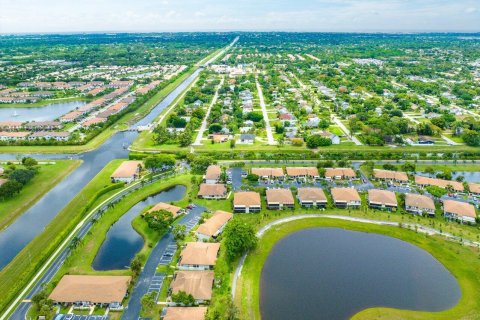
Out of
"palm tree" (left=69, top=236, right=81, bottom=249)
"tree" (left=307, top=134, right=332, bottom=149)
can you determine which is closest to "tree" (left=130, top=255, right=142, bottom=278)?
"palm tree" (left=69, top=236, right=81, bottom=249)

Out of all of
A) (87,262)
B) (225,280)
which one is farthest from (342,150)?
(87,262)

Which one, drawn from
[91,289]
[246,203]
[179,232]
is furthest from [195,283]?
[246,203]

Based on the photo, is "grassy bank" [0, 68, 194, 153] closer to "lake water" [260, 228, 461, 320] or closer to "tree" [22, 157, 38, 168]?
"tree" [22, 157, 38, 168]

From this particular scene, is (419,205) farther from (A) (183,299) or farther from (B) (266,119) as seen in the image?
(B) (266,119)

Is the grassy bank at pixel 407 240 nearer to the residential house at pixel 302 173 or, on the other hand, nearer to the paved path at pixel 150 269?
the paved path at pixel 150 269

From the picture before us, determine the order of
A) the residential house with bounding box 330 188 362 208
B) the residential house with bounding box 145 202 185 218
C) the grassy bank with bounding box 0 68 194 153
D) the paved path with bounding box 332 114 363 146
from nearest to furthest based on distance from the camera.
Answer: the residential house with bounding box 145 202 185 218 < the residential house with bounding box 330 188 362 208 < the grassy bank with bounding box 0 68 194 153 < the paved path with bounding box 332 114 363 146

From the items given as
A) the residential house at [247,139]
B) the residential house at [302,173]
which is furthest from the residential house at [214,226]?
the residential house at [247,139]
